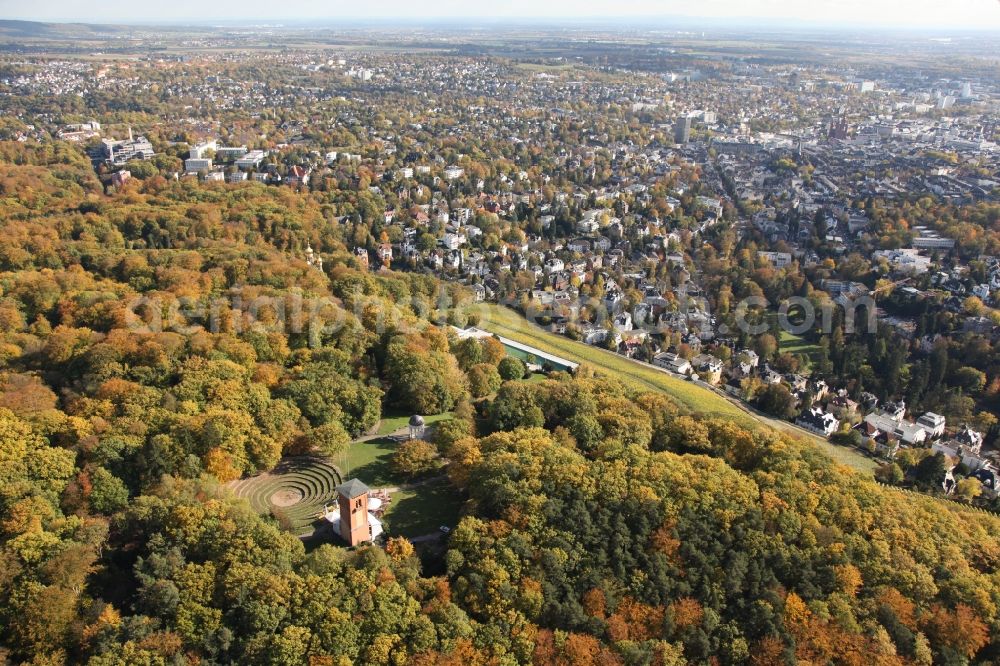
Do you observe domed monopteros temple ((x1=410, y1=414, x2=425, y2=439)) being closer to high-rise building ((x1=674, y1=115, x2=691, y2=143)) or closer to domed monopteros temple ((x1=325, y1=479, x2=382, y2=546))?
domed monopteros temple ((x1=325, y1=479, x2=382, y2=546))

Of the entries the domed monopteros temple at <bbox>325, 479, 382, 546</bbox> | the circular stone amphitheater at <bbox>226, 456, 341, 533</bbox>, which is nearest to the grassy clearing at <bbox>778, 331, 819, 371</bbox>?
the circular stone amphitheater at <bbox>226, 456, 341, 533</bbox>

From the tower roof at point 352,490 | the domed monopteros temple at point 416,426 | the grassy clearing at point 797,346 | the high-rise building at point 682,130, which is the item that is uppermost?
the high-rise building at point 682,130

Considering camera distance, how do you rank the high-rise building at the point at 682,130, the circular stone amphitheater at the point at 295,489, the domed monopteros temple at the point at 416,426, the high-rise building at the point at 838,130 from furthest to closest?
the high-rise building at the point at 682,130, the high-rise building at the point at 838,130, the domed monopteros temple at the point at 416,426, the circular stone amphitheater at the point at 295,489

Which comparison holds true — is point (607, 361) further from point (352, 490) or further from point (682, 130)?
point (682, 130)

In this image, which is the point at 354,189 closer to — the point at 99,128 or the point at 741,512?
the point at 99,128

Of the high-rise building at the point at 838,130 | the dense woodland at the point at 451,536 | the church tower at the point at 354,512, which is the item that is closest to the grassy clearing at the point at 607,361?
the dense woodland at the point at 451,536

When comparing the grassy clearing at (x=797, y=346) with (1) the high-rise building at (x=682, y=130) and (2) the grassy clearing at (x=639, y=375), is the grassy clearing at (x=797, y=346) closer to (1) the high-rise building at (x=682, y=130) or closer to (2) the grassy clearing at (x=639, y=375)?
(2) the grassy clearing at (x=639, y=375)
